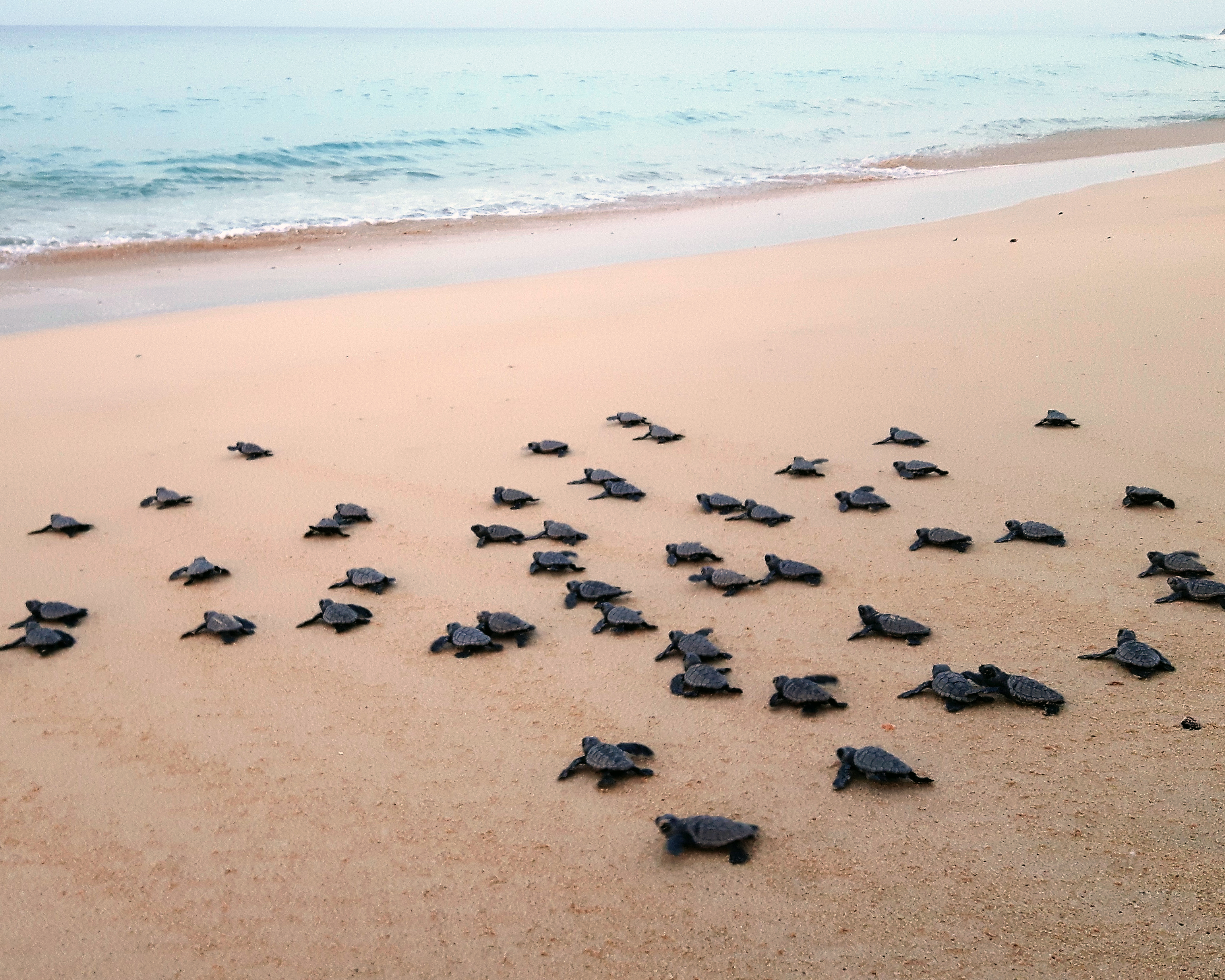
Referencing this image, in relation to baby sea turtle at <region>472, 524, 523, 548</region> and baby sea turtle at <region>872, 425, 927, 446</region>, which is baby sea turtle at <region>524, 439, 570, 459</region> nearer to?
baby sea turtle at <region>472, 524, 523, 548</region>

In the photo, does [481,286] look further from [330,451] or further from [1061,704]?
[1061,704]

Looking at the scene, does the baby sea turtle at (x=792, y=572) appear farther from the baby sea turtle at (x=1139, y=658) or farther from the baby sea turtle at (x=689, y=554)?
the baby sea turtle at (x=1139, y=658)

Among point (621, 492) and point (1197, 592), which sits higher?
point (1197, 592)

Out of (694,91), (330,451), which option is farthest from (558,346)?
(694,91)

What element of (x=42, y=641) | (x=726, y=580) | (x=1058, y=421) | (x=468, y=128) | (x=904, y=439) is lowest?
(x=42, y=641)

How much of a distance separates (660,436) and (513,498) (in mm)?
1036

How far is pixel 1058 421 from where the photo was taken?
4.60m

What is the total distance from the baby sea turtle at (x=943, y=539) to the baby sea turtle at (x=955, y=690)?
962mm

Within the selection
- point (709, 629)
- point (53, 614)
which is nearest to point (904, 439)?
point (709, 629)

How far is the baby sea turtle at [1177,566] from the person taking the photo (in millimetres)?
3168

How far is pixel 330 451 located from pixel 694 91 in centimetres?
3298

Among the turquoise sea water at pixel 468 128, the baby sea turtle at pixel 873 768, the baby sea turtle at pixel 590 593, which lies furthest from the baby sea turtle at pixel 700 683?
the turquoise sea water at pixel 468 128

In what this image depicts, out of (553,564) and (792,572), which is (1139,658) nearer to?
(792,572)

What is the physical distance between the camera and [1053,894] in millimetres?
1998
